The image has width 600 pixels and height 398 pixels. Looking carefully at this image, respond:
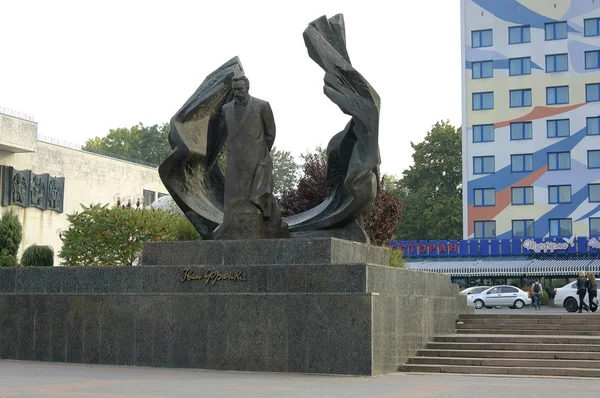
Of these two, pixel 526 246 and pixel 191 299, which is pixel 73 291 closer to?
pixel 191 299

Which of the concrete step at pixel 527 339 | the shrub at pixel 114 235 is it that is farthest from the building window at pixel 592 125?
the concrete step at pixel 527 339

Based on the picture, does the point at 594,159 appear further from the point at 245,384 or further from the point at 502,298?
the point at 245,384

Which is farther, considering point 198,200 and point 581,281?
point 581,281

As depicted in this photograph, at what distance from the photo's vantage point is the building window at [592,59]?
63.1 meters

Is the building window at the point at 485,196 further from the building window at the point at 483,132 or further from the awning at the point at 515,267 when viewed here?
the awning at the point at 515,267

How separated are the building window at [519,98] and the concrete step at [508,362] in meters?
50.7

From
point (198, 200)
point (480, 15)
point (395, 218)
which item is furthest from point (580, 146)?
point (198, 200)

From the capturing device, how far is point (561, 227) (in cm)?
6266

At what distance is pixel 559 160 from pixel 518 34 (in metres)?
9.61

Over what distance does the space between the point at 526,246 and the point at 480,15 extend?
1824cm

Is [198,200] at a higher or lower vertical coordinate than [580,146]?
lower

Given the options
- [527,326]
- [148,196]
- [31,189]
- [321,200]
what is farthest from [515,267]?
[527,326]

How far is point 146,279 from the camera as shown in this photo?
16297 millimetres

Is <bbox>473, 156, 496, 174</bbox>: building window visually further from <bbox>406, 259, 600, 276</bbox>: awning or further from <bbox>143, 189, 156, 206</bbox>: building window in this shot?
<bbox>143, 189, 156, 206</bbox>: building window
